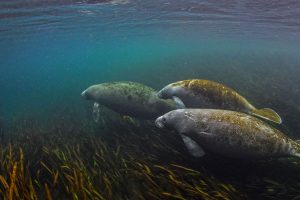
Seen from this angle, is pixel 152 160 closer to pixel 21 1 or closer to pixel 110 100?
pixel 110 100

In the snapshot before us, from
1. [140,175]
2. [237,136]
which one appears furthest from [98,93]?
[237,136]

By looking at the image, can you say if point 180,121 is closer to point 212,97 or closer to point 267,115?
point 212,97

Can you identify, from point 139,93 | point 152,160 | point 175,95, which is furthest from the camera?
point 139,93

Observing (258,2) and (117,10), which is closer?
(258,2)

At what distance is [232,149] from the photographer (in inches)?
225

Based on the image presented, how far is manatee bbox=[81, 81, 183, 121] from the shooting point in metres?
9.68

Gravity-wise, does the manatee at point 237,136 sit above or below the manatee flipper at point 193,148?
above

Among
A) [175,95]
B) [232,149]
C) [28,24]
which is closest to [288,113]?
[175,95]

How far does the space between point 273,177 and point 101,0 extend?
47.3 feet

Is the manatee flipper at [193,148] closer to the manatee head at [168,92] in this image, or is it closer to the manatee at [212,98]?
the manatee at [212,98]

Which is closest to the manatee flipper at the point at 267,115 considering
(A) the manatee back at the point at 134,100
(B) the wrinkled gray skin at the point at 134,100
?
(B) the wrinkled gray skin at the point at 134,100

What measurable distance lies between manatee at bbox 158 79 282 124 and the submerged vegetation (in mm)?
1049

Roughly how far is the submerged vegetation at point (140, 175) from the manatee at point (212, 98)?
1049mm

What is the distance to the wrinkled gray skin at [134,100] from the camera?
9.68 m
